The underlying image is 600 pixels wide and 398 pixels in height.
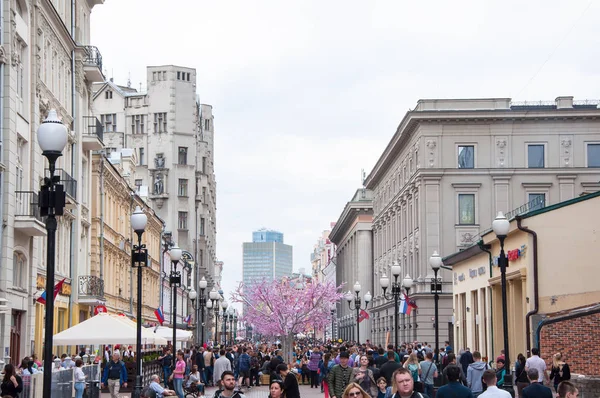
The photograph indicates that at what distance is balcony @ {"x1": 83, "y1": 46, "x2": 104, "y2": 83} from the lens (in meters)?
42.0

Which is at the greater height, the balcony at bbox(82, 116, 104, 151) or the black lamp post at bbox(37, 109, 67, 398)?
the balcony at bbox(82, 116, 104, 151)

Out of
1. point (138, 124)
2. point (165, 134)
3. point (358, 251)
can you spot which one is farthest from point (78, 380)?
point (358, 251)

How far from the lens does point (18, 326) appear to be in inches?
1264

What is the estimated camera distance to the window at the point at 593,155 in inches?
2493

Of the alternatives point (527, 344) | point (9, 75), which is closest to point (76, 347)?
point (9, 75)

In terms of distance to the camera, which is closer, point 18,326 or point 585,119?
point 18,326

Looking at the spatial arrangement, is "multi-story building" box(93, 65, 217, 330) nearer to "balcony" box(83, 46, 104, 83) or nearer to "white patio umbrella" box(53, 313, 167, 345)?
"balcony" box(83, 46, 104, 83)

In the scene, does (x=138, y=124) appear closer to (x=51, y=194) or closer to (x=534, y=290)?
(x=534, y=290)

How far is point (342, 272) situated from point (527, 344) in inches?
3729

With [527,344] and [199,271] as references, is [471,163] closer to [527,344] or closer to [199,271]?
[527,344]

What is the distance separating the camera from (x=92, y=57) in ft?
141

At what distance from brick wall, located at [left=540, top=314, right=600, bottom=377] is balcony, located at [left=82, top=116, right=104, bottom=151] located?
21.3 meters

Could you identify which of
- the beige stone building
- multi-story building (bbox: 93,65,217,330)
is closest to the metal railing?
the beige stone building

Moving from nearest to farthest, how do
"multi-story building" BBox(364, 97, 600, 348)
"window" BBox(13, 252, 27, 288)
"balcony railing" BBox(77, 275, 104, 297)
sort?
"window" BBox(13, 252, 27, 288)
"balcony railing" BBox(77, 275, 104, 297)
"multi-story building" BBox(364, 97, 600, 348)
